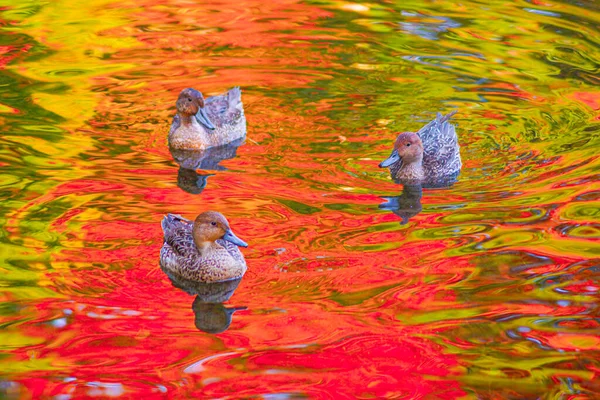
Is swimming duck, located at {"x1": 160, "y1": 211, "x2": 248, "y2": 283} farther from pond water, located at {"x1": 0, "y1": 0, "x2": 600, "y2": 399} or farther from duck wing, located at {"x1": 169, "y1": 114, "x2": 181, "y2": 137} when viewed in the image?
duck wing, located at {"x1": 169, "y1": 114, "x2": 181, "y2": 137}

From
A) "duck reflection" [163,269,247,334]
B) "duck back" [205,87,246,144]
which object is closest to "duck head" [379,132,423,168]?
"duck back" [205,87,246,144]

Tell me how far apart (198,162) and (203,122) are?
586mm

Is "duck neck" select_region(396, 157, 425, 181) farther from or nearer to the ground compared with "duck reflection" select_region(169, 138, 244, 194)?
farther from the ground

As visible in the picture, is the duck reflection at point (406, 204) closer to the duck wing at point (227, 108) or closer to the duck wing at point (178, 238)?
the duck wing at point (178, 238)

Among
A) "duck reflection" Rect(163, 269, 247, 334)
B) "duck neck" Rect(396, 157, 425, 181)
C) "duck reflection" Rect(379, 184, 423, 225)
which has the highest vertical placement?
"duck neck" Rect(396, 157, 425, 181)

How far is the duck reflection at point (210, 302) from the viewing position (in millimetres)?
7504

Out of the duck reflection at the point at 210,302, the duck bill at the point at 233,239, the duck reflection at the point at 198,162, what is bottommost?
the duck reflection at the point at 210,302

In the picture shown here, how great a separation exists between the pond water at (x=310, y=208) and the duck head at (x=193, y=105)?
0.43 m

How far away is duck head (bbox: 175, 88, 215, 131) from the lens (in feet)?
36.6

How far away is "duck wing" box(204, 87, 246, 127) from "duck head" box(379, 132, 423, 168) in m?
2.09

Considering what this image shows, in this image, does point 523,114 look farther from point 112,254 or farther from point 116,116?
point 112,254

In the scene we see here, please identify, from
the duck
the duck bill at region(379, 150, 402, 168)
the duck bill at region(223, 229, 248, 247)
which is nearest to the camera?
the duck bill at region(223, 229, 248, 247)

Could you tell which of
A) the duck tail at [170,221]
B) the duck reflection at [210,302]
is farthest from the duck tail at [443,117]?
the duck reflection at [210,302]

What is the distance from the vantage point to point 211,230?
809 centimetres
